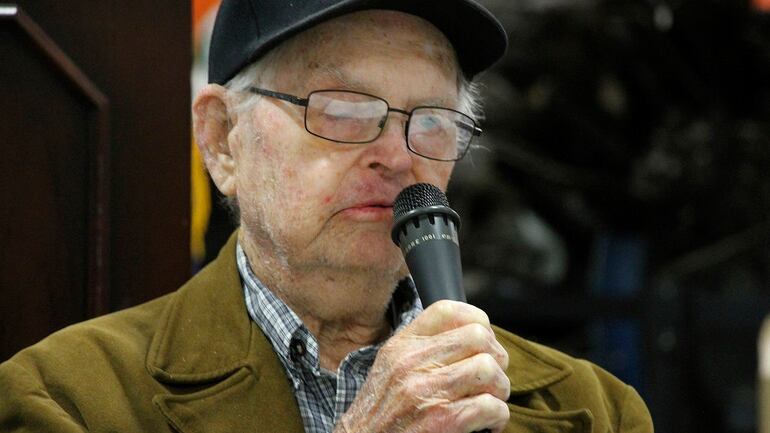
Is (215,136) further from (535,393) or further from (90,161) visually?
(535,393)

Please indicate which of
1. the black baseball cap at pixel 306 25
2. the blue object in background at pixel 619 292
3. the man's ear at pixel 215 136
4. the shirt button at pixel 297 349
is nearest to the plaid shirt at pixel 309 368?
the shirt button at pixel 297 349

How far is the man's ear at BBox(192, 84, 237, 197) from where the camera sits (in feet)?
7.78

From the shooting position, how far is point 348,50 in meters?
2.21

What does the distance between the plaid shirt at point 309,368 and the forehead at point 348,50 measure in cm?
41

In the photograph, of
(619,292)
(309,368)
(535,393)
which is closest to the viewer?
(309,368)

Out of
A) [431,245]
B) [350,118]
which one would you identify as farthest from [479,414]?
[350,118]

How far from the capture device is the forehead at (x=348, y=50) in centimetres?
220

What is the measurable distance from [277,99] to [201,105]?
0.71 ft

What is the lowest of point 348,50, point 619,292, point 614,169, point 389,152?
point 619,292

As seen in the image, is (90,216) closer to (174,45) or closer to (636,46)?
(174,45)

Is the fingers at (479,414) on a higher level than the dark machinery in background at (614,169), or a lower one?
higher

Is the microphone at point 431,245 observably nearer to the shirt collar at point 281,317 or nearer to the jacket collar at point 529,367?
the shirt collar at point 281,317

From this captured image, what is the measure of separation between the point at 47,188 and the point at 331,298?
0.60m

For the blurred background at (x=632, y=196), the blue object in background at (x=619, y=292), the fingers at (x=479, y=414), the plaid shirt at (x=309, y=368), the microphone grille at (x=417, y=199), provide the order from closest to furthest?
A: the fingers at (x=479, y=414) → the microphone grille at (x=417, y=199) → the plaid shirt at (x=309, y=368) → the blurred background at (x=632, y=196) → the blue object in background at (x=619, y=292)
